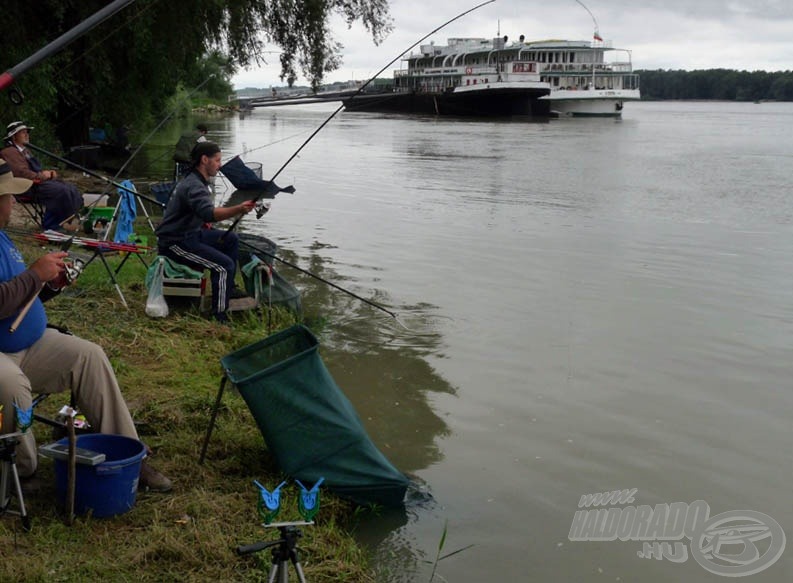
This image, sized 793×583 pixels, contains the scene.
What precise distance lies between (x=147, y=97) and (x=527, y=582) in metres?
15.7

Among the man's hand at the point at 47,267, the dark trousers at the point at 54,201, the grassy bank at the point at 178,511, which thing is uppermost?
the man's hand at the point at 47,267

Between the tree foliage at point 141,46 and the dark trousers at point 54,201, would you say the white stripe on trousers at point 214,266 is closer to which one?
the dark trousers at point 54,201

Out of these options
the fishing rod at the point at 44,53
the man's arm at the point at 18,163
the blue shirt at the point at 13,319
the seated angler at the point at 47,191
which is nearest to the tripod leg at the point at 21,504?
the blue shirt at the point at 13,319

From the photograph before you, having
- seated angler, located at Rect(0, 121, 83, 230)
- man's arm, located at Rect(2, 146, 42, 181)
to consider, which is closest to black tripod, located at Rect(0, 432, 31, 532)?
man's arm, located at Rect(2, 146, 42, 181)

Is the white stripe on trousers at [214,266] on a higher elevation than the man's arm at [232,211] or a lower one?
A: lower

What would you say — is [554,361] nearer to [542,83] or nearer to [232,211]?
[232,211]

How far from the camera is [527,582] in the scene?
3.74 m

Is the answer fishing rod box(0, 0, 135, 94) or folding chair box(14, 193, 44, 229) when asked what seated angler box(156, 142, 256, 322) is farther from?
folding chair box(14, 193, 44, 229)

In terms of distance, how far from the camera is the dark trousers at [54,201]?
9172 mm

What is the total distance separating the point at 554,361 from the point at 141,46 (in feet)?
32.0

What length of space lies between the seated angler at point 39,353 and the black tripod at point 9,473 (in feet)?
0.32

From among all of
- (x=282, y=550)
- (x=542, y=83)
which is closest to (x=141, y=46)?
(x=282, y=550)

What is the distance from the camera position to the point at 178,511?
141 inches

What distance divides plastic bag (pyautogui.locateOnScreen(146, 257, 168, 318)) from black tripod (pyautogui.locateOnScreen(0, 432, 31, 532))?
10.1 ft
